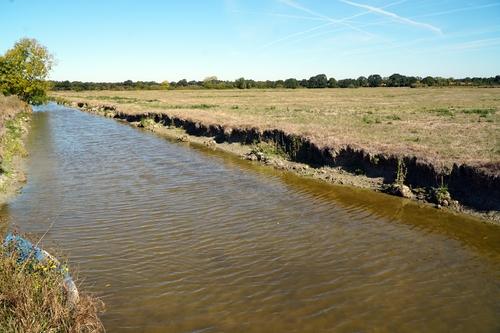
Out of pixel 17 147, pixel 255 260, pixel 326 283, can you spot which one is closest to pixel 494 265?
pixel 326 283

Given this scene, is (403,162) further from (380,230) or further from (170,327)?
(170,327)

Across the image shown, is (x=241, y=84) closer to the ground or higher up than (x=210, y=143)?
higher up

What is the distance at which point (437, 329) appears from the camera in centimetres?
667

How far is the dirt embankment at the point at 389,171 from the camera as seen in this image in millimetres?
12617

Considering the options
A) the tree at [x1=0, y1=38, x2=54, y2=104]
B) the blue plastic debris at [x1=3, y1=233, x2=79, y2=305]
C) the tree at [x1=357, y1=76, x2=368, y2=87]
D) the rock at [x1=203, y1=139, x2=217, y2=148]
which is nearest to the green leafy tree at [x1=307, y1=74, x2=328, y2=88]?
the tree at [x1=357, y1=76, x2=368, y2=87]

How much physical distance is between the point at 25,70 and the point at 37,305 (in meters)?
55.5

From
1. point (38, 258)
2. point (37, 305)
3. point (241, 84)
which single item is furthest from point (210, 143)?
point (241, 84)

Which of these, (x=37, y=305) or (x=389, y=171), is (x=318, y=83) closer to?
(x=389, y=171)

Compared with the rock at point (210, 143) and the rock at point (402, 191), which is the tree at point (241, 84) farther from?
the rock at point (402, 191)

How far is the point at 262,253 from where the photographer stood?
9562 mm

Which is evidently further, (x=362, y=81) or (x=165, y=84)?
(x=165, y=84)

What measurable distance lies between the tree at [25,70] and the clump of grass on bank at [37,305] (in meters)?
53.1

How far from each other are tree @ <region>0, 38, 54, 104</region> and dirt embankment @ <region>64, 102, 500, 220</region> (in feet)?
132

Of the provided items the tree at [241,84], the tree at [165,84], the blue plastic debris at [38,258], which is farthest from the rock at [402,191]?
the tree at [165,84]
